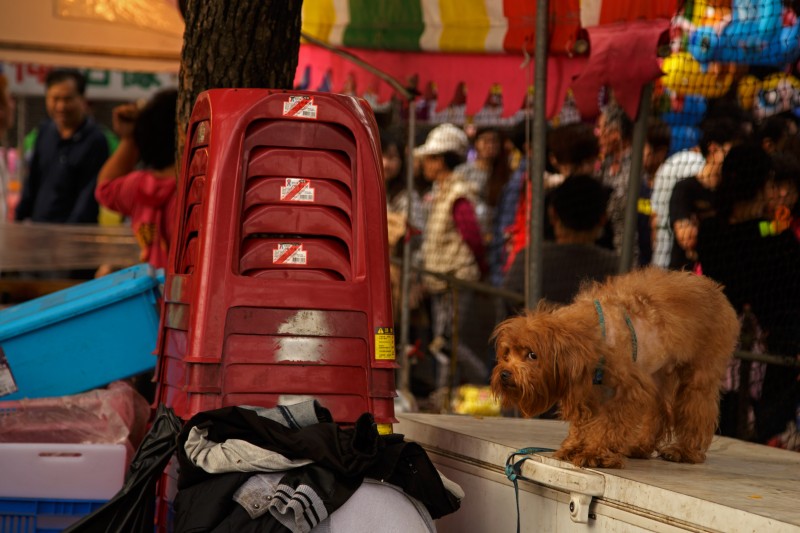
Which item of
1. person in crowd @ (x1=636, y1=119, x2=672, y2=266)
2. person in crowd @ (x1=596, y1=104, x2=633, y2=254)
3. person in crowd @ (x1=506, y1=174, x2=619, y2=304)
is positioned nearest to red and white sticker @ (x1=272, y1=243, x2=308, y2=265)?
person in crowd @ (x1=506, y1=174, x2=619, y2=304)

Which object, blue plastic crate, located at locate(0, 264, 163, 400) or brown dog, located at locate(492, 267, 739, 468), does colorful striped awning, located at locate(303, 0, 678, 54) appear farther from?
blue plastic crate, located at locate(0, 264, 163, 400)

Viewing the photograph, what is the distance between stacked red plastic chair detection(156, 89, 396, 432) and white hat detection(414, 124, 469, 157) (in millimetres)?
5825

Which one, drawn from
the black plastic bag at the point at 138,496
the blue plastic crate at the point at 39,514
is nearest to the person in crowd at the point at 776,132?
the black plastic bag at the point at 138,496

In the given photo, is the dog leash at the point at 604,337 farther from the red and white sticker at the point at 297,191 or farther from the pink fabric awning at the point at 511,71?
the pink fabric awning at the point at 511,71

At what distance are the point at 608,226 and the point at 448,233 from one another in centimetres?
216

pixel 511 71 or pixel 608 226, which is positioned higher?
pixel 511 71

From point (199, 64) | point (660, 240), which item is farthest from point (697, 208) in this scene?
point (199, 64)

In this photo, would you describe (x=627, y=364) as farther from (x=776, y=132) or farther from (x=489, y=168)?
(x=489, y=168)

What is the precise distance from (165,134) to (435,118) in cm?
439

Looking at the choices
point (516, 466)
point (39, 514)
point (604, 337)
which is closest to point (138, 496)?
point (39, 514)

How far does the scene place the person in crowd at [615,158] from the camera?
748 cm

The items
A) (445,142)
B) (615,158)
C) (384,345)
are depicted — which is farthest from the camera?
(445,142)

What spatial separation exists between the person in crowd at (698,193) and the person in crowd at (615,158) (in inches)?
26.9

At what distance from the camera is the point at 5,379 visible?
480 centimetres
